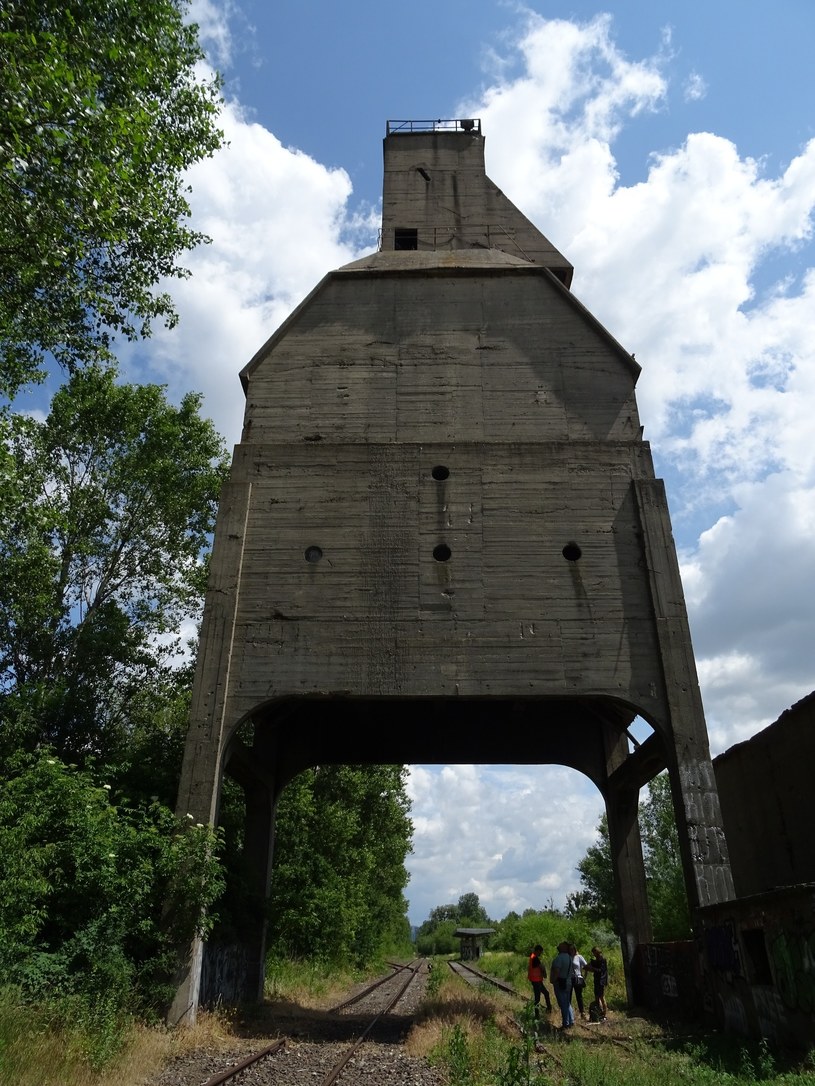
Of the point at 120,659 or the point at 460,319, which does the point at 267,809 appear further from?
the point at 460,319

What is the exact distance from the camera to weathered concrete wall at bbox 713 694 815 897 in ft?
45.0

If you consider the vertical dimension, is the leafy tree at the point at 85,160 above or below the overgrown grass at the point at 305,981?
above

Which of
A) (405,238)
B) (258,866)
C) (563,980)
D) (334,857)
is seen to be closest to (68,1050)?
(258,866)

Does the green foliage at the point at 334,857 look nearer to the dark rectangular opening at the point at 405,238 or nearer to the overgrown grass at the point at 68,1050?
the overgrown grass at the point at 68,1050

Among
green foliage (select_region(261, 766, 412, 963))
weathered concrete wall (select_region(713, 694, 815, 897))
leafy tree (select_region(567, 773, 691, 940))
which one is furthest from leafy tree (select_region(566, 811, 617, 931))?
weathered concrete wall (select_region(713, 694, 815, 897))

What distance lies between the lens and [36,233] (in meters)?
11.0

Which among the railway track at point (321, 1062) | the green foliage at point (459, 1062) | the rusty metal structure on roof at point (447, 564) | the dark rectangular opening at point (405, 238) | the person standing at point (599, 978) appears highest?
the dark rectangular opening at point (405, 238)

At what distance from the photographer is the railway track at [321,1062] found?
863cm

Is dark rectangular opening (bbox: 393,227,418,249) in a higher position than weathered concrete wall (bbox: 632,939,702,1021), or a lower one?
higher

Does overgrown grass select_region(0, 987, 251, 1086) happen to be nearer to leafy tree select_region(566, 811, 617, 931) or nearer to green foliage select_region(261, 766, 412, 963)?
green foliage select_region(261, 766, 412, 963)

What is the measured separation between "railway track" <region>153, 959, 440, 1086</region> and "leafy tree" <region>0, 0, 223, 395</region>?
1109 cm

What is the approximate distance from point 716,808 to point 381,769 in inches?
1033

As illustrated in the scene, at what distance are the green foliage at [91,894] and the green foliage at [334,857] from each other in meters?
5.68

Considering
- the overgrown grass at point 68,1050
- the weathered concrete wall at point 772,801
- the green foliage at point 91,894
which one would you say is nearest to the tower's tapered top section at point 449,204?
the weathered concrete wall at point 772,801
